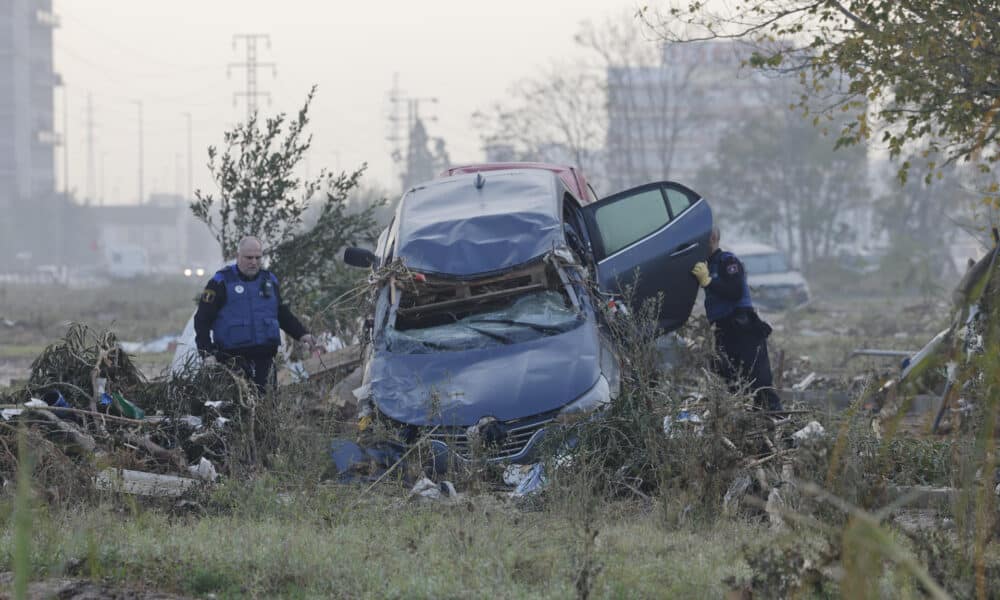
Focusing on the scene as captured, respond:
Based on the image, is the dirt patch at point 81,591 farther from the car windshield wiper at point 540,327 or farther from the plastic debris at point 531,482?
the car windshield wiper at point 540,327

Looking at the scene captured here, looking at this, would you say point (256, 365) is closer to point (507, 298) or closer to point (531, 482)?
point (507, 298)

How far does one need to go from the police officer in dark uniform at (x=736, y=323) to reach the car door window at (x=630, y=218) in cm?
68

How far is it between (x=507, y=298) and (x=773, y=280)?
2276 cm

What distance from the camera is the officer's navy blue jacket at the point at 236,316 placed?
9594 millimetres

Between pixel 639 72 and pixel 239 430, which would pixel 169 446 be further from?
pixel 639 72

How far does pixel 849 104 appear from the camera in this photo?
10.4 metres

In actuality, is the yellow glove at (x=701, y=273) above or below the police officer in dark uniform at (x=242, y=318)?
above

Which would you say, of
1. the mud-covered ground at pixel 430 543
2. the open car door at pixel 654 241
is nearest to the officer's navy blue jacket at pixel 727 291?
the open car door at pixel 654 241

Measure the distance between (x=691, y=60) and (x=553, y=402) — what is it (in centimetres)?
Result: 5713

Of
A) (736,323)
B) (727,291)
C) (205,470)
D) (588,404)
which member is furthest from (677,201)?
(205,470)

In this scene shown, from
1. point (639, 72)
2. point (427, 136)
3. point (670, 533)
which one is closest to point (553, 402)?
point (670, 533)

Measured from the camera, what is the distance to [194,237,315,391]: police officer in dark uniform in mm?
9594

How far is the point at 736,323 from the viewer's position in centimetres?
984

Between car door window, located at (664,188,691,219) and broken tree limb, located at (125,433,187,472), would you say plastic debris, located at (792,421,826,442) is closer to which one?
car door window, located at (664,188,691,219)
